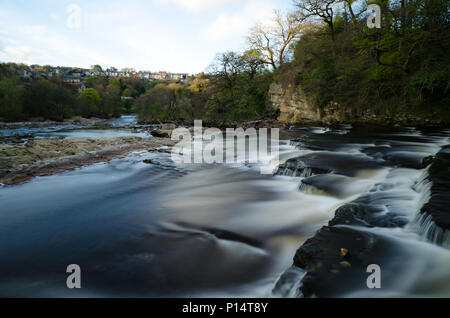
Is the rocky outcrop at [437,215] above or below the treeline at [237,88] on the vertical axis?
below

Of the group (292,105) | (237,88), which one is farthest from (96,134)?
(292,105)

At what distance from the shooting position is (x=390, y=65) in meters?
13.6

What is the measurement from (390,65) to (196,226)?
48.6 feet

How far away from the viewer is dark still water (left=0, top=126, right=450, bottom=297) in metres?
3.00

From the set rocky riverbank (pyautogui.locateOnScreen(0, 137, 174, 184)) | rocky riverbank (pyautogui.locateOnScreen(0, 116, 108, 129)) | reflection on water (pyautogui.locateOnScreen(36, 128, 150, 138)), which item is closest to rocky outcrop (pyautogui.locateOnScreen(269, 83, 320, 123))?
reflection on water (pyautogui.locateOnScreen(36, 128, 150, 138))

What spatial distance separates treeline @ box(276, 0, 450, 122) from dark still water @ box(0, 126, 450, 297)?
7153mm

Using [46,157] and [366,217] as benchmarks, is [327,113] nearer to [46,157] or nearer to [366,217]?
[366,217]

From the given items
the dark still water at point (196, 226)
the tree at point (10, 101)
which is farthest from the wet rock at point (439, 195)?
the tree at point (10, 101)

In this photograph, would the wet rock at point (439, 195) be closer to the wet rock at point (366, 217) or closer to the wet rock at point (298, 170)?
the wet rock at point (366, 217)

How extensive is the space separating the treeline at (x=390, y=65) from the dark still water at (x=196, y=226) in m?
7.15

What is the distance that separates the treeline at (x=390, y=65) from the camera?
11906mm
